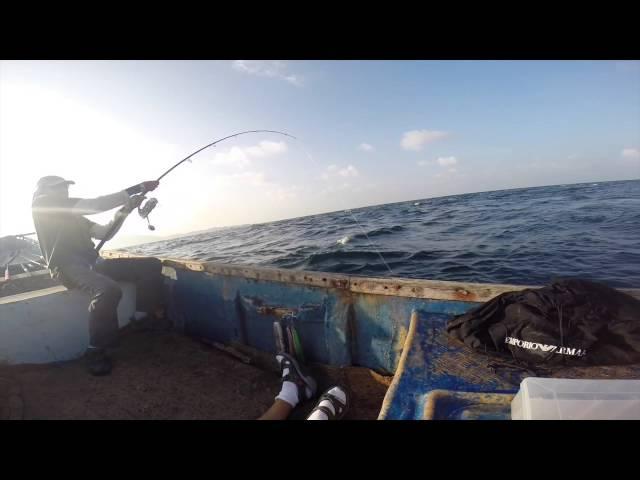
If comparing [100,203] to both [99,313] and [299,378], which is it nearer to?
[99,313]

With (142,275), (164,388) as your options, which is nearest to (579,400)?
(164,388)

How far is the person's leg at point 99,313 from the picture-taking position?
311 cm

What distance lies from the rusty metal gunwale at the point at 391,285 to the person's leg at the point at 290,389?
86 cm

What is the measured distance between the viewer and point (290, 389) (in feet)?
8.69

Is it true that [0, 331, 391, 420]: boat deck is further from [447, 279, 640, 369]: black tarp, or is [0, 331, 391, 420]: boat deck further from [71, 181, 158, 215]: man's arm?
[71, 181, 158, 215]: man's arm

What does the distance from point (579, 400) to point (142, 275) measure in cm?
471

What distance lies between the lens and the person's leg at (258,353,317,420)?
247cm

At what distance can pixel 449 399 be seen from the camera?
155 centimetres

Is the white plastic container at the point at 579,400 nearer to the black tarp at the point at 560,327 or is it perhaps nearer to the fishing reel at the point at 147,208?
the black tarp at the point at 560,327
